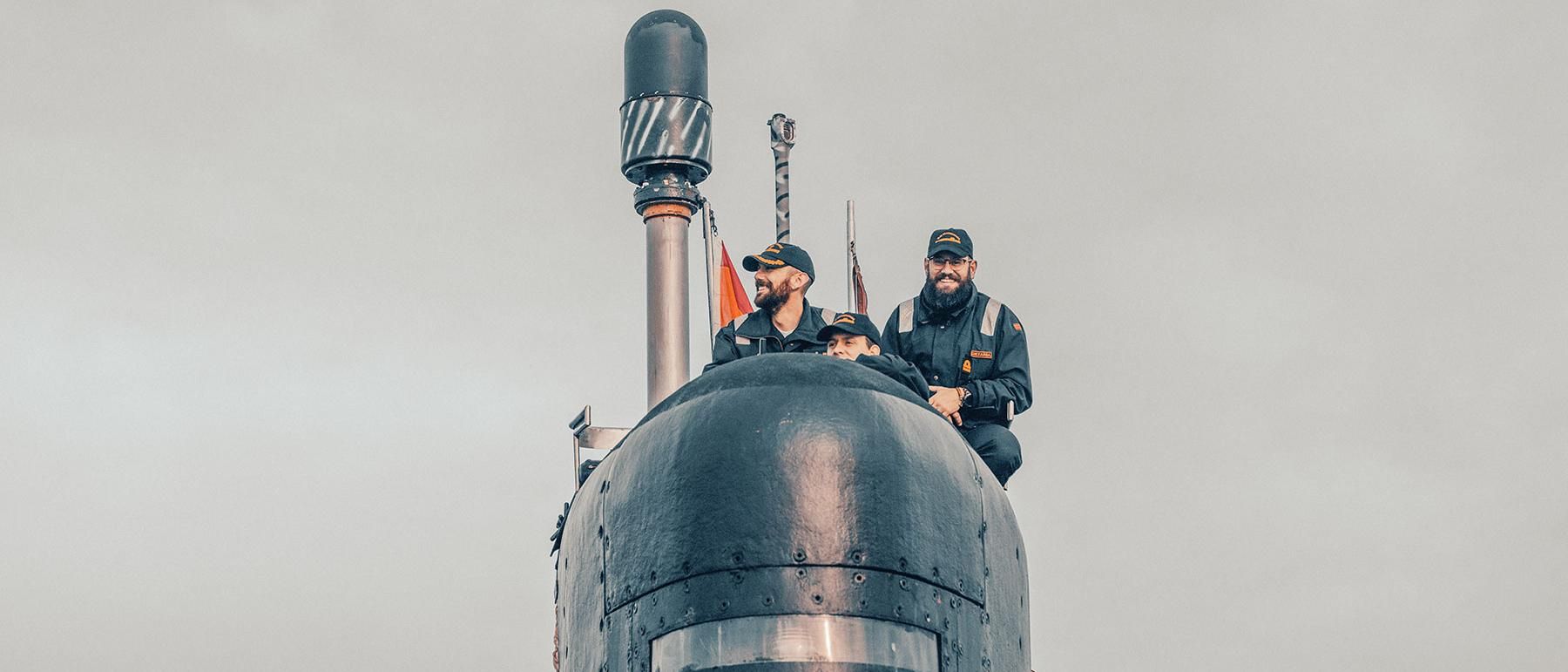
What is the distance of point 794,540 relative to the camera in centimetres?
1187

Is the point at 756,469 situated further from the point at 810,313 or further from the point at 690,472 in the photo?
the point at 810,313

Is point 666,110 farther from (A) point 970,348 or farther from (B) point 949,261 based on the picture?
(A) point 970,348

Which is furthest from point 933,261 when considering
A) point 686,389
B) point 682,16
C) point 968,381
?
point 682,16

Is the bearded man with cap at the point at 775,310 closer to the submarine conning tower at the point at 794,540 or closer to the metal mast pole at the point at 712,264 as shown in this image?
the submarine conning tower at the point at 794,540

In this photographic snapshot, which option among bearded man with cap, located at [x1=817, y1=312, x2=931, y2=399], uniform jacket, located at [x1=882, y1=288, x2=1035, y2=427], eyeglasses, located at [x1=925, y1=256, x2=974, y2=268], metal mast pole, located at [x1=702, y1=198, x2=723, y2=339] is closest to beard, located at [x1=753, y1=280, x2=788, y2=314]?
uniform jacket, located at [x1=882, y1=288, x2=1035, y2=427]

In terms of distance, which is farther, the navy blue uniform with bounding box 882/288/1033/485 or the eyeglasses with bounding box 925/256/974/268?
the eyeglasses with bounding box 925/256/974/268

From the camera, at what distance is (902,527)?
12.1 m

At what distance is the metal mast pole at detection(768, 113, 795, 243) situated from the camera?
2289 centimetres

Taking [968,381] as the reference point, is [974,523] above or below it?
below

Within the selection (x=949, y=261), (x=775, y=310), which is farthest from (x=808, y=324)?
(x=949, y=261)

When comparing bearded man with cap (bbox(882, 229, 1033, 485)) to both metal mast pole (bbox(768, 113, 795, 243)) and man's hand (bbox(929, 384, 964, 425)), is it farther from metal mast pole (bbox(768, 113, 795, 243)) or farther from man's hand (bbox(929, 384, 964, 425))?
metal mast pole (bbox(768, 113, 795, 243))

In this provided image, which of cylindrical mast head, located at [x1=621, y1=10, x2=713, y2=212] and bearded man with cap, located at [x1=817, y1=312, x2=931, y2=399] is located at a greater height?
cylindrical mast head, located at [x1=621, y1=10, x2=713, y2=212]

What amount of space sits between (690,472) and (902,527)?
1.02 metres

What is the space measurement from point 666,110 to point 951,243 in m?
9.12
